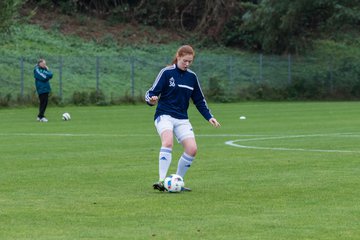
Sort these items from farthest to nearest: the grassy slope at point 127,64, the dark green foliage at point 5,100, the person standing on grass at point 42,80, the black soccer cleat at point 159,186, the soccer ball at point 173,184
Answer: the grassy slope at point 127,64, the dark green foliage at point 5,100, the person standing on grass at point 42,80, the black soccer cleat at point 159,186, the soccer ball at point 173,184

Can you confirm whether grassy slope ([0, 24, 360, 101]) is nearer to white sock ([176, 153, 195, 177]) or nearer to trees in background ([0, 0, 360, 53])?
trees in background ([0, 0, 360, 53])

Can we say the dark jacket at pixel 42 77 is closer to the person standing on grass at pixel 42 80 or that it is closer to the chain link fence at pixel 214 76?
the person standing on grass at pixel 42 80

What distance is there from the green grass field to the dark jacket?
6.49m

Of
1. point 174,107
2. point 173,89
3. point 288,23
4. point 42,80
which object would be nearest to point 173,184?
point 174,107

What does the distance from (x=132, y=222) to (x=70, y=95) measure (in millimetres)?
37917

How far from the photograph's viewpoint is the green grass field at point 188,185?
1049 cm

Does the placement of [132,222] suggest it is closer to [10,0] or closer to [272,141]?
[272,141]

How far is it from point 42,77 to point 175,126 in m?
20.8

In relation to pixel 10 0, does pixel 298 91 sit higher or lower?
lower

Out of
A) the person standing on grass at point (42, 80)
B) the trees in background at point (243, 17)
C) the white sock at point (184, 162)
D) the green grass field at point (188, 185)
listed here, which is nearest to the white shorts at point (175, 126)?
the white sock at point (184, 162)

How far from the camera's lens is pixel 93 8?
67.6 meters

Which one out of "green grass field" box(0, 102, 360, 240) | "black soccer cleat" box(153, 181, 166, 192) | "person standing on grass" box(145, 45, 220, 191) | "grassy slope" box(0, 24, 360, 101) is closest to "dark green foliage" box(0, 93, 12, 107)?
"grassy slope" box(0, 24, 360, 101)

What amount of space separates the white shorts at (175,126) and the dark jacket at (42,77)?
20.3 meters

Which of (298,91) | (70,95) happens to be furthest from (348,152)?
(298,91)
